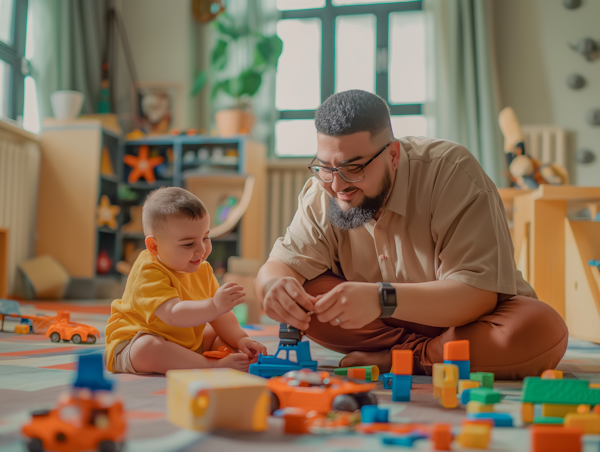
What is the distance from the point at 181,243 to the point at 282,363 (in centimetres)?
35

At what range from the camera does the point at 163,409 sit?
2.59ft

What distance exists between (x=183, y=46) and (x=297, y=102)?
1.00 metres

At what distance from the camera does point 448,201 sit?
120 centimetres

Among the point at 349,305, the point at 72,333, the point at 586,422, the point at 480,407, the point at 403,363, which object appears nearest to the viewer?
the point at 586,422

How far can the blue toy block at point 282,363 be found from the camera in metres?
0.99

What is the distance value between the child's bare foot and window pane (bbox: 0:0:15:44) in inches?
124

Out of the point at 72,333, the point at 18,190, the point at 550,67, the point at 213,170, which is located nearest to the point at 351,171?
the point at 72,333

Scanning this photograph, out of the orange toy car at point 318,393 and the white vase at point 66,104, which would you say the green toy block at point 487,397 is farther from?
the white vase at point 66,104

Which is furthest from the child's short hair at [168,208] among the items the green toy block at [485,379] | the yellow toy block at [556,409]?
the yellow toy block at [556,409]

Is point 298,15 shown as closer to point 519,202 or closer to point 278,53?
point 278,53

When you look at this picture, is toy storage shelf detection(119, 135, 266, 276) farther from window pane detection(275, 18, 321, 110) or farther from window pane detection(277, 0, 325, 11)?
window pane detection(277, 0, 325, 11)

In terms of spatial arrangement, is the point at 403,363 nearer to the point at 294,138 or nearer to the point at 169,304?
the point at 169,304

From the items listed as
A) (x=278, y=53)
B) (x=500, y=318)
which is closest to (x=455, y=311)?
(x=500, y=318)

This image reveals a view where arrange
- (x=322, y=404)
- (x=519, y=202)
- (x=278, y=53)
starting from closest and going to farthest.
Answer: (x=322, y=404) → (x=519, y=202) → (x=278, y=53)
